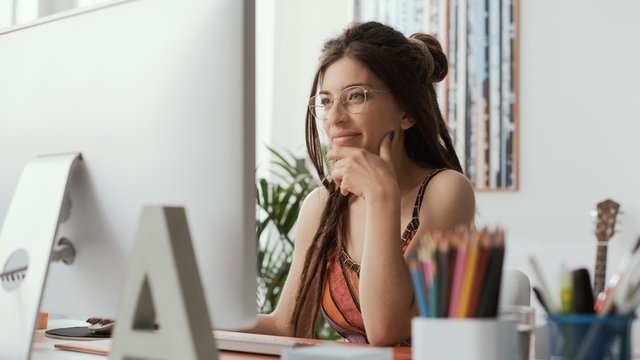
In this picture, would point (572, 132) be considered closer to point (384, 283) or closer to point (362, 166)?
point (362, 166)

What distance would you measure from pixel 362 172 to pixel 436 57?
46cm

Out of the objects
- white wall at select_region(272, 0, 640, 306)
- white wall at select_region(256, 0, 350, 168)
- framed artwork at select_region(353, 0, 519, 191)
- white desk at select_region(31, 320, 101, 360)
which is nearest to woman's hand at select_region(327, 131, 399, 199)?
white desk at select_region(31, 320, 101, 360)

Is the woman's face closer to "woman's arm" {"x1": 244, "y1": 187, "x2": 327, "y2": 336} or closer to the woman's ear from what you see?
the woman's ear

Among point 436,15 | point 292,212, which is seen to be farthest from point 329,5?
point 292,212

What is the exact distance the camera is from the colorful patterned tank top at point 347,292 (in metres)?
1.57

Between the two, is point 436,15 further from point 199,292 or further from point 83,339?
point 199,292

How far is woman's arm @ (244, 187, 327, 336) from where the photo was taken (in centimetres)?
156

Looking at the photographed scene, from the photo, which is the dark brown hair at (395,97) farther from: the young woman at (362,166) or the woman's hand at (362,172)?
the woman's hand at (362,172)

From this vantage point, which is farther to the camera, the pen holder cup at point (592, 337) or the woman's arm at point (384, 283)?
the woman's arm at point (384, 283)

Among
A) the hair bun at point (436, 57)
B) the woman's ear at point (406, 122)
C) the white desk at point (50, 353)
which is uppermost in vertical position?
the hair bun at point (436, 57)

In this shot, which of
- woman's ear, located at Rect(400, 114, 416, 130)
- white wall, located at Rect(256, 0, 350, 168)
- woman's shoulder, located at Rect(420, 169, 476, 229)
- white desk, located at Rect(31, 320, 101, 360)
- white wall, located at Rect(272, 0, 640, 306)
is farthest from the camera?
white wall, located at Rect(256, 0, 350, 168)

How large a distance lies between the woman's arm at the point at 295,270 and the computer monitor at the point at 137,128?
659 mm

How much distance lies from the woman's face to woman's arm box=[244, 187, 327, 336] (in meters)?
0.22

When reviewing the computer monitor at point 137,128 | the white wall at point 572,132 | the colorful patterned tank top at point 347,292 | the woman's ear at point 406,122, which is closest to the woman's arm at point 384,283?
the colorful patterned tank top at point 347,292
